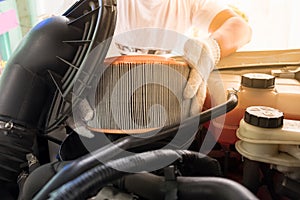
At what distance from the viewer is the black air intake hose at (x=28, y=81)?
1.29 ft

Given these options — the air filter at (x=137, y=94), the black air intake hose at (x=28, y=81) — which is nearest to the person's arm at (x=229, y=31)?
the air filter at (x=137, y=94)

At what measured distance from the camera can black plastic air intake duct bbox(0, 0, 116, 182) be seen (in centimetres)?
38

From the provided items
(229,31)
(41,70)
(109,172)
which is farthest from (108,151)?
(229,31)

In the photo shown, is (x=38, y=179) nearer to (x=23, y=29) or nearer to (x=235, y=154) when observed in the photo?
(x=235, y=154)

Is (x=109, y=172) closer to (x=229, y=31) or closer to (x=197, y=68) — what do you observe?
(x=197, y=68)

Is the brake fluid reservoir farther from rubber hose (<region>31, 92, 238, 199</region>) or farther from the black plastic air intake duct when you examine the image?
the black plastic air intake duct

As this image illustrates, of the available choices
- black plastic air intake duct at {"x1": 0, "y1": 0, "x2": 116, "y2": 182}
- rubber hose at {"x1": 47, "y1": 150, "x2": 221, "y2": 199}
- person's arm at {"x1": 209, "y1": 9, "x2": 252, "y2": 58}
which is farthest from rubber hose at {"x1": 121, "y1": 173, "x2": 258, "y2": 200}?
person's arm at {"x1": 209, "y1": 9, "x2": 252, "y2": 58}

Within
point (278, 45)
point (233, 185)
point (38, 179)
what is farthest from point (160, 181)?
point (278, 45)

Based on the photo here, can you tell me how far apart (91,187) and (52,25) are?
0.26m

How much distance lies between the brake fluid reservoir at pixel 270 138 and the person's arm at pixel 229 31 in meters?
0.27

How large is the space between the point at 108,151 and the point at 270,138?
23 cm

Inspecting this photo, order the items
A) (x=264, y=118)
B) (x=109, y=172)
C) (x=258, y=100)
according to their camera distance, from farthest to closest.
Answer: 1. (x=258, y=100)
2. (x=264, y=118)
3. (x=109, y=172)

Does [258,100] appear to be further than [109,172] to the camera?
Yes

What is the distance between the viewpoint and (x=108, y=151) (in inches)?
13.2
